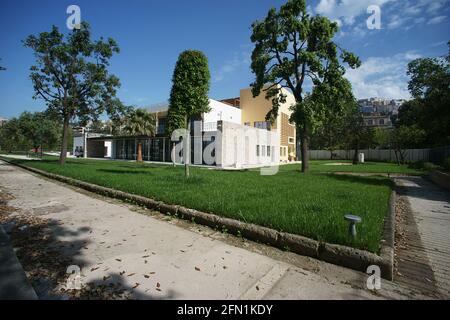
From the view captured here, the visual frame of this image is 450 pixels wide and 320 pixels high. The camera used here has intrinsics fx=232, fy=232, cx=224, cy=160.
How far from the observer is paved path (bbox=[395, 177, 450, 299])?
2.93 m

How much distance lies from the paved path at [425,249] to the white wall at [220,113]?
24252mm

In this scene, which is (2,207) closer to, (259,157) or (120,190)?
(120,190)

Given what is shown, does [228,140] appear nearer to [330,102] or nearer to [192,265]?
[330,102]

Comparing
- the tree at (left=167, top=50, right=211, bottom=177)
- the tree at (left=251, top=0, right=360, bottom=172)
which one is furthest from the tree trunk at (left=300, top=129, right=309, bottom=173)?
the tree at (left=167, top=50, right=211, bottom=177)

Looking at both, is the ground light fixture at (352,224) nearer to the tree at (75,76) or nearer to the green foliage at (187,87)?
the green foliage at (187,87)

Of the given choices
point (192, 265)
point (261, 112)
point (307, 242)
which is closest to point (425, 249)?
point (307, 242)

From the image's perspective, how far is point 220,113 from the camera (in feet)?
105

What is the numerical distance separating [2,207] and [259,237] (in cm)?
660

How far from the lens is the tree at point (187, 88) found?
9.77 m

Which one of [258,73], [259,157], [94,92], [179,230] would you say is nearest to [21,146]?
[94,92]

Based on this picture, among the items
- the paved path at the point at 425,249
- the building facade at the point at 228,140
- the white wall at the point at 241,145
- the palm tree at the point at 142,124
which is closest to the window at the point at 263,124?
the building facade at the point at 228,140

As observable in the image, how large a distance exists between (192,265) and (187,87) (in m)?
8.07

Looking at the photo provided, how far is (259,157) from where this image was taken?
99.8ft

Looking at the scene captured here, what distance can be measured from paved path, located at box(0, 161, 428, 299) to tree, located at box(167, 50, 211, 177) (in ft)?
18.2
